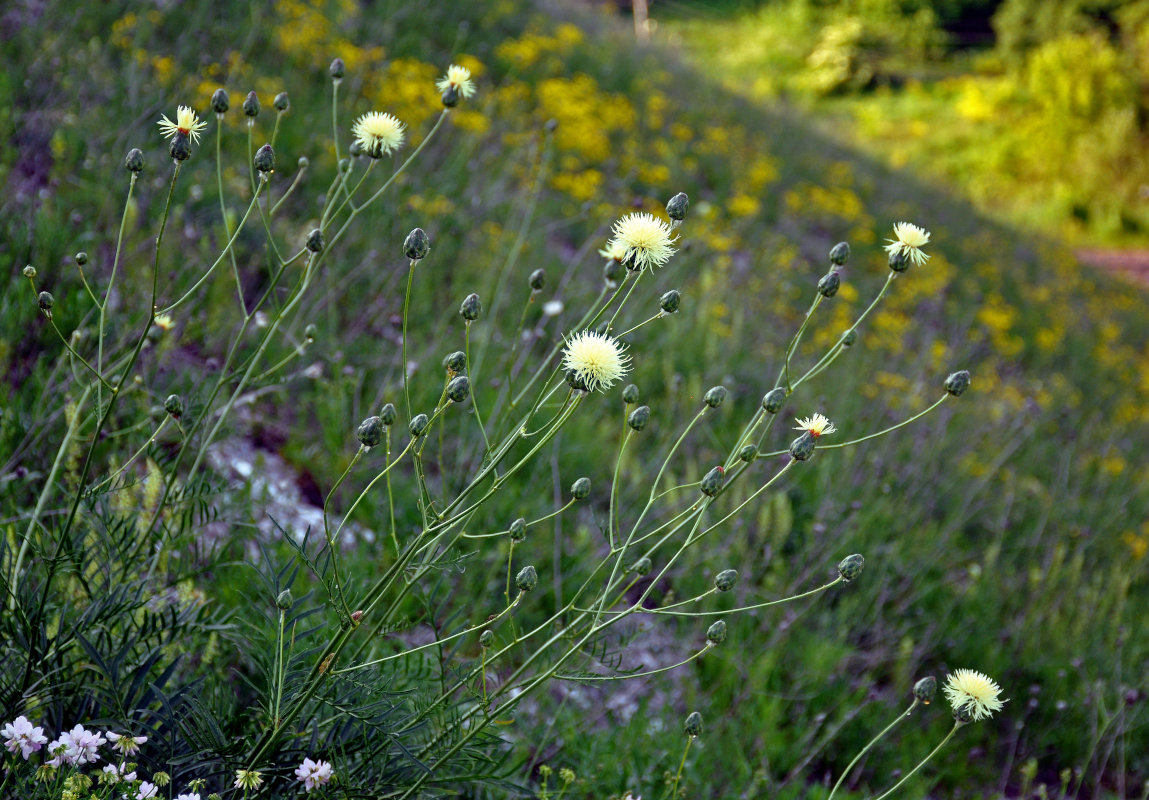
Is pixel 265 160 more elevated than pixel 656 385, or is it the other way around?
pixel 265 160

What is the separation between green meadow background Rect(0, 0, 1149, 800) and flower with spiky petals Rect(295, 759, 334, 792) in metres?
0.31

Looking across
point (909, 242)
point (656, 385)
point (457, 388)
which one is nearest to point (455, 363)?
point (457, 388)

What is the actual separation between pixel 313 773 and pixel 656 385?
2320 millimetres

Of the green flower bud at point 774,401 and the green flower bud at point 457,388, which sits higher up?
the green flower bud at point 457,388

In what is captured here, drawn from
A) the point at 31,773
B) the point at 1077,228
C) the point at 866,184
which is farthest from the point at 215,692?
the point at 1077,228

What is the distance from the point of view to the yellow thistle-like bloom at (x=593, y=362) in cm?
102

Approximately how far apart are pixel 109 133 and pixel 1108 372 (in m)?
6.45

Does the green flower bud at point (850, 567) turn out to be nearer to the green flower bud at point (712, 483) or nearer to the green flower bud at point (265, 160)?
the green flower bud at point (712, 483)

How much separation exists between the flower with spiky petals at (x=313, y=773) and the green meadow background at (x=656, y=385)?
0.31 m

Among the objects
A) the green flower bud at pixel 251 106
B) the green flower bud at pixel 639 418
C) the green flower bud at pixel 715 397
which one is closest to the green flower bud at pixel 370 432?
the green flower bud at pixel 639 418

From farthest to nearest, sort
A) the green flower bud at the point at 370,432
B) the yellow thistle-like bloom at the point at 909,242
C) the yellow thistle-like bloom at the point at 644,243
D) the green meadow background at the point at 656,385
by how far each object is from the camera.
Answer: the green meadow background at the point at 656,385 < the yellow thistle-like bloom at the point at 909,242 < the yellow thistle-like bloom at the point at 644,243 < the green flower bud at the point at 370,432

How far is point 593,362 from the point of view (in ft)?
3.39

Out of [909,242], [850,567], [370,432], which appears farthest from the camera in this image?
[909,242]

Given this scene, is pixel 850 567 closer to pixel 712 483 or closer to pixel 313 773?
pixel 712 483
